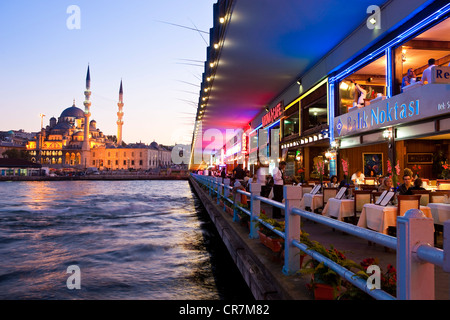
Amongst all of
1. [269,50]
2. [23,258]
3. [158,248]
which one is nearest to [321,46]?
[269,50]

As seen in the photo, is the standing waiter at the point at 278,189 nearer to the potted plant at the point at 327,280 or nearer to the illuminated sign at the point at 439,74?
the illuminated sign at the point at 439,74

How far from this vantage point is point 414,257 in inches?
73.7

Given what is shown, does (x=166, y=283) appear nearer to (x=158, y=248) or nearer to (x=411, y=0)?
(x=158, y=248)

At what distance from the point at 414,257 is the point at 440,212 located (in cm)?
551

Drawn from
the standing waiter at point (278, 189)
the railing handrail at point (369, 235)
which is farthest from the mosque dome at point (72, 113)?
the railing handrail at point (369, 235)

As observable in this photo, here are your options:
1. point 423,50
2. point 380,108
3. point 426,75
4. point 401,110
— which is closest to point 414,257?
point 426,75

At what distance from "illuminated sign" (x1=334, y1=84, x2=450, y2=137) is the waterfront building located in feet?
0.09

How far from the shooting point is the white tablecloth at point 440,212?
6.41 metres

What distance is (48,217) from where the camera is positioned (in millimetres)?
16359

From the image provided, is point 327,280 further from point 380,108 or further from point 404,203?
point 380,108

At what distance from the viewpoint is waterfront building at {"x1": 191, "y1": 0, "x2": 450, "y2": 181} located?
35.2ft

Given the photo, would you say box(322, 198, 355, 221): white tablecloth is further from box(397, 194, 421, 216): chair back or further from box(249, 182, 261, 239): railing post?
box(249, 182, 261, 239): railing post

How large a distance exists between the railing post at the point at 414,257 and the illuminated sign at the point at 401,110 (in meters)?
8.84
